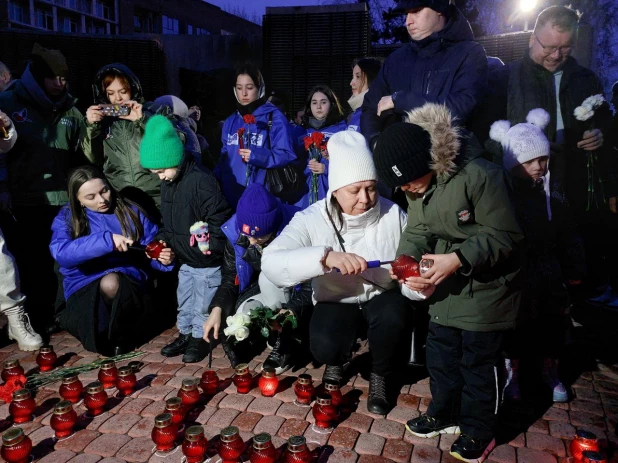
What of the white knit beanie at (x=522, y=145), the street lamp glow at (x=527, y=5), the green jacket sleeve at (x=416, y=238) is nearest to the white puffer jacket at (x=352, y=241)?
the green jacket sleeve at (x=416, y=238)

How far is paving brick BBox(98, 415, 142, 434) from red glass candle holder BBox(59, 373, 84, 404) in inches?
14.3

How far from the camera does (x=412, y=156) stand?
2613mm

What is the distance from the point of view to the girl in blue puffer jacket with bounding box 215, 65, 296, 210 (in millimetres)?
5090

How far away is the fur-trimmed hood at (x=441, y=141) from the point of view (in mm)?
2631

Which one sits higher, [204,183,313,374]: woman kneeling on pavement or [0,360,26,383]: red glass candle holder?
[204,183,313,374]: woman kneeling on pavement

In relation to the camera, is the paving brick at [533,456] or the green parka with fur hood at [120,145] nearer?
the paving brick at [533,456]

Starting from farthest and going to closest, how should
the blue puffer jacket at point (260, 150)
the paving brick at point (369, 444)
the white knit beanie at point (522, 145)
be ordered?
1. the blue puffer jacket at point (260, 150)
2. the white knit beanie at point (522, 145)
3. the paving brick at point (369, 444)

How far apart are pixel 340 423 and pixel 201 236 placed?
191 centimetres

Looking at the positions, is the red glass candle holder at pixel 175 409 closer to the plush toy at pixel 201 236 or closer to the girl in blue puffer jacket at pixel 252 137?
the plush toy at pixel 201 236

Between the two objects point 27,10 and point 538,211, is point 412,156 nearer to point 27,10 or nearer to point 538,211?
point 538,211

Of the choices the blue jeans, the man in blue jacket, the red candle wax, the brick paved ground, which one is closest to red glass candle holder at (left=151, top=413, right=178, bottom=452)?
the brick paved ground

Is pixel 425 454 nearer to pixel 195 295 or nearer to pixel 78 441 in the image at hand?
pixel 78 441

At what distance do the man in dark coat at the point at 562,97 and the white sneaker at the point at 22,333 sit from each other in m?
4.06

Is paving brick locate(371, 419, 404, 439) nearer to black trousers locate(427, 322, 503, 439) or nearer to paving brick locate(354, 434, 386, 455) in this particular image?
paving brick locate(354, 434, 386, 455)
